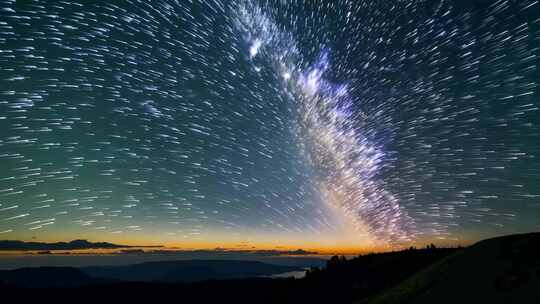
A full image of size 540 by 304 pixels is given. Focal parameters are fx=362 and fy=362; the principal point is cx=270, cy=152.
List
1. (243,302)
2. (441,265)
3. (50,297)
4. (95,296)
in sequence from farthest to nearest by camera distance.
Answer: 1. (50,297)
2. (95,296)
3. (243,302)
4. (441,265)

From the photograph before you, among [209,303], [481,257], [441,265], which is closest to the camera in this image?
[481,257]

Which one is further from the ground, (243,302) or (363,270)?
(363,270)

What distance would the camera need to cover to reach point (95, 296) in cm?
18625

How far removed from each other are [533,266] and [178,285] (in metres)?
195

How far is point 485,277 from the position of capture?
25.3 meters

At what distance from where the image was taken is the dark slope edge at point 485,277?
72.0 feet

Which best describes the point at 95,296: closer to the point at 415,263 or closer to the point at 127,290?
the point at 127,290

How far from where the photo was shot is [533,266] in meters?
23.8

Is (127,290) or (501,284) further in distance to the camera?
(127,290)

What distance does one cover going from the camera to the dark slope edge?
72.0 feet

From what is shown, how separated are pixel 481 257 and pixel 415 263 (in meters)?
31.3

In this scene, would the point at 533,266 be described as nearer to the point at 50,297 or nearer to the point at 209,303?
the point at 209,303

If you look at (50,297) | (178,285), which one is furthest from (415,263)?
(50,297)

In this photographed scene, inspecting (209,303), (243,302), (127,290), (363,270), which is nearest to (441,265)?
(363,270)
